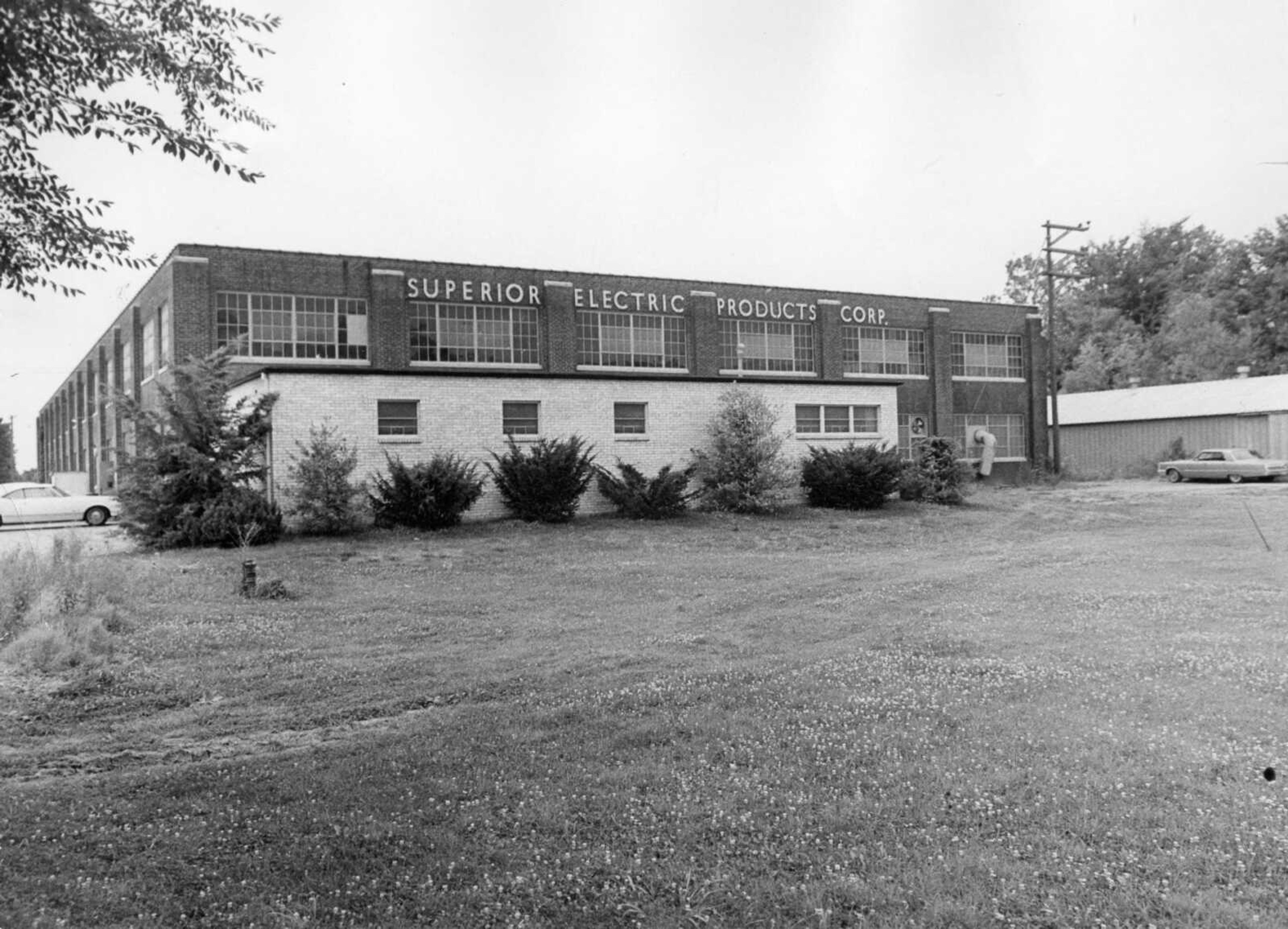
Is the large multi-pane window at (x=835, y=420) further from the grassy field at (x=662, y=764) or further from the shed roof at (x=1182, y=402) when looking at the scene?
the shed roof at (x=1182, y=402)

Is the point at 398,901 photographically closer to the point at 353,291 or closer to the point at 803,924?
the point at 803,924

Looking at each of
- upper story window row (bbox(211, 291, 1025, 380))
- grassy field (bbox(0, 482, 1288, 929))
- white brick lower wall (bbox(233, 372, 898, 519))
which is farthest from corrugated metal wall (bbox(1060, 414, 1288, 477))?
grassy field (bbox(0, 482, 1288, 929))

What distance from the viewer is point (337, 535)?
69.1 ft

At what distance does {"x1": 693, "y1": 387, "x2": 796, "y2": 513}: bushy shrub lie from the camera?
1032 inches

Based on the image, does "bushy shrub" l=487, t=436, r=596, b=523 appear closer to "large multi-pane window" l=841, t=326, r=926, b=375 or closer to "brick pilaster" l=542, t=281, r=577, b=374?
"brick pilaster" l=542, t=281, r=577, b=374

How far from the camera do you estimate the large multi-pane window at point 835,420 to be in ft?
97.3

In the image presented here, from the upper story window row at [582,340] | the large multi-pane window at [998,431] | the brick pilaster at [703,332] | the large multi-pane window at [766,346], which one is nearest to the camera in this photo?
the upper story window row at [582,340]

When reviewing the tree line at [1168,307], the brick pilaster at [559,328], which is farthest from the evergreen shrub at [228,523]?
the tree line at [1168,307]

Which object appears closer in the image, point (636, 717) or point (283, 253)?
point (636, 717)

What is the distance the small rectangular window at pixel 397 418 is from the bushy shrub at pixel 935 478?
594 inches

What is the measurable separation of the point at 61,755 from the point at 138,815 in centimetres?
166

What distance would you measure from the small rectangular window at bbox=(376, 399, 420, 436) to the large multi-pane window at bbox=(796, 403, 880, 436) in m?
12.1

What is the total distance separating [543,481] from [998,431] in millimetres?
29723

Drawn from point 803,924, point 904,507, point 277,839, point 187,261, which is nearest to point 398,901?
point 277,839
